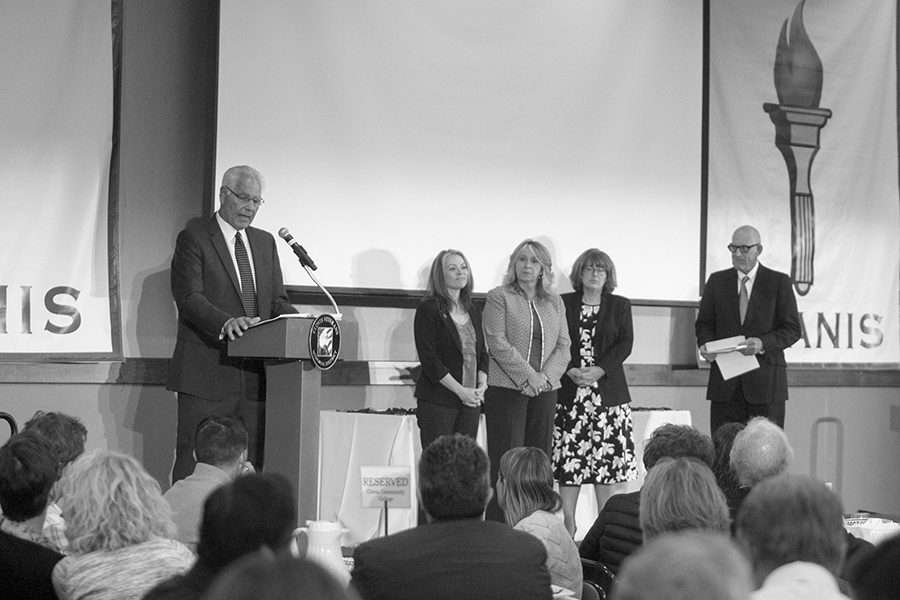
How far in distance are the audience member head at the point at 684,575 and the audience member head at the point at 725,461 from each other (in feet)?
8.45

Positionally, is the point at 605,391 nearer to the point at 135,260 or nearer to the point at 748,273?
the point at 748,273

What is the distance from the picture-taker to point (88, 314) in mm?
5750

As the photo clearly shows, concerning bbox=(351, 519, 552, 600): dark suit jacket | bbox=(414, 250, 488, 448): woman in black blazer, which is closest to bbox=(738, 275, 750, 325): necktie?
bbox=(414, 250, 488, 448): woman in black blazer

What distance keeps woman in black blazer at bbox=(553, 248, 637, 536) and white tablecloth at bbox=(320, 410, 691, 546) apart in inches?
32.3

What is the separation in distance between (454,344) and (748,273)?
1.85 meters

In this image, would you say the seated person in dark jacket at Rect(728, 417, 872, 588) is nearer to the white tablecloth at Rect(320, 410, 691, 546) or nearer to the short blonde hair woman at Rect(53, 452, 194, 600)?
the short blonde hair woman at Rect(53, 452, 194, 600)

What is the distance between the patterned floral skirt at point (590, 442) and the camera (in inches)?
236

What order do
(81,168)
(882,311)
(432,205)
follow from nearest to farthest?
(81,168) → (432,205) → (882,311)

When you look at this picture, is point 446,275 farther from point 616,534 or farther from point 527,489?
point 616,534

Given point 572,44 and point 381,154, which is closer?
point 381,154

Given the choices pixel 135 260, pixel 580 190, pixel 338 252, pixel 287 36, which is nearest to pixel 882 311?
pixel 580 190

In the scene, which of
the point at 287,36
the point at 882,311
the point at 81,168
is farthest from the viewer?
the point at 882,311

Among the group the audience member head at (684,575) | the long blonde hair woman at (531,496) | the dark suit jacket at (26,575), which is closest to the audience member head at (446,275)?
the long blonde hair woman at (531,496)

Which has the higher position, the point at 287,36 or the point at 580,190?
the point at 287,36
